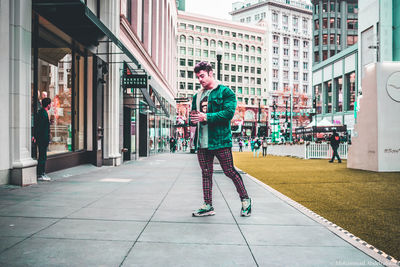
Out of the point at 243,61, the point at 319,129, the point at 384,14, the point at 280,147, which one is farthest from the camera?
the point at 243,61

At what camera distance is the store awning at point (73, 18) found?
8.50 meters

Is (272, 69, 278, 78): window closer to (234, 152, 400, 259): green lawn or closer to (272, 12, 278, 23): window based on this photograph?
(272, 12, 278, 23): window

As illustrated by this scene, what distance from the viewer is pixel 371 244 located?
3.67 metres

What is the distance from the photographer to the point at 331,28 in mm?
68750

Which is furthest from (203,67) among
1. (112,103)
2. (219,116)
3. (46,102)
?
(112,103)

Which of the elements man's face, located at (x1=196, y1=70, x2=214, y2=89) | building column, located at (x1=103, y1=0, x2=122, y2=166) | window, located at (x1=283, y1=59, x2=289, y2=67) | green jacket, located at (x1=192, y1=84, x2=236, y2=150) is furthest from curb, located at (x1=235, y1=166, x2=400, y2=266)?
window, located at (x1=283, y1=59, x2=289, y2=67)

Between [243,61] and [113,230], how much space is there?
90961 millimetres

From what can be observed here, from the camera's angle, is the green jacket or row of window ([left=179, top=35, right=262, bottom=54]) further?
row of window ([left=179, top=35, right=262, bottom=54])

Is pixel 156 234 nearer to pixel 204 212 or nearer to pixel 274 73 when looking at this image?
pixel 204 212

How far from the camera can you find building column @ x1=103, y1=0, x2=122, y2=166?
1418 centimetres

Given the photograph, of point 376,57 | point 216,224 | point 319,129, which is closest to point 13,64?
point 216,224

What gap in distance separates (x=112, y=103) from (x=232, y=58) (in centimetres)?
7874

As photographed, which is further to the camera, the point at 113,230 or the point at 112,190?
the point at 112,190

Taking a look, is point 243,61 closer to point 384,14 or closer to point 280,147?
point 384,14
